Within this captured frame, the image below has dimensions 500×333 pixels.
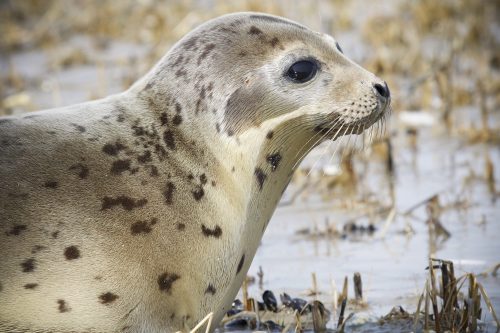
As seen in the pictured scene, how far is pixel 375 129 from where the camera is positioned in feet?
26.7

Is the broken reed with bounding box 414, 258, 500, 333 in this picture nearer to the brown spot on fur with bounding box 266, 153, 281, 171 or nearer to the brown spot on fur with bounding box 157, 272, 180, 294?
the brown spot on fur with bounding box 266, 153, 281, 171

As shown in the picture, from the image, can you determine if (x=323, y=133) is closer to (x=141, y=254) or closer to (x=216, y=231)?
(x=216, y=231)

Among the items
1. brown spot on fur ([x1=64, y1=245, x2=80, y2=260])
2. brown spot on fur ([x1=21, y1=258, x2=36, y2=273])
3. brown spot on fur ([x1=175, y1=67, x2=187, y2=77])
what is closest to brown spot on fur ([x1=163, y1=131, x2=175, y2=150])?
brown spot on fur ([x1=175, y1=67, x2=187, y2=77])

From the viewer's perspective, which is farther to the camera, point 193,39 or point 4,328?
point 193,39

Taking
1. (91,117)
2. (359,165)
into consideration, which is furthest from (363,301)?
(359,165)

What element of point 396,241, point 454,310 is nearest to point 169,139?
point 454,310

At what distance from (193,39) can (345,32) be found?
8.27m

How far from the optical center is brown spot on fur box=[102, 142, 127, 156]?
15.5ft

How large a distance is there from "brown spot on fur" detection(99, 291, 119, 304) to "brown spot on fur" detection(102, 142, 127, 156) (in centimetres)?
58

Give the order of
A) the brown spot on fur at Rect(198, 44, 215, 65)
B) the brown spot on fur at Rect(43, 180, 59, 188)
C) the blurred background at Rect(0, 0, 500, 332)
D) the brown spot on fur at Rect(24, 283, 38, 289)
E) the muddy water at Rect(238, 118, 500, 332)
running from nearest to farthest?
1. the brown spot on fur at Rect(24, 283, 38, 289)
2. the brown spot on fur at Rect(43, 180, 59, 188)
3. the brown spot on fur at Rect(198, 44, 215, 65)
4. the muddy water at Rect(238, 118, 500, 332)
5. the blurred background at Rect(0, 0, 500, 332)

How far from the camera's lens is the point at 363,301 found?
19.0 feet

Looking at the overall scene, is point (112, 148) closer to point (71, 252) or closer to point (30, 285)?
point (71, 252)

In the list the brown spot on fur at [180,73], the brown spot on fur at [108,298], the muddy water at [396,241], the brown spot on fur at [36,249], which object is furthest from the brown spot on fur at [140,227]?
the muddy water at [396,241]

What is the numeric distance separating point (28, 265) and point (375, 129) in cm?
414
